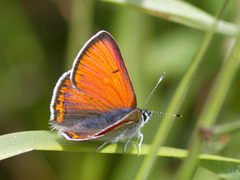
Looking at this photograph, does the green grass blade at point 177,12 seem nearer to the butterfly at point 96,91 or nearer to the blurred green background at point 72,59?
the butterfly at point 96,91

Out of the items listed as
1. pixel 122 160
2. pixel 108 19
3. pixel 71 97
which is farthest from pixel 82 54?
pixel 108 19

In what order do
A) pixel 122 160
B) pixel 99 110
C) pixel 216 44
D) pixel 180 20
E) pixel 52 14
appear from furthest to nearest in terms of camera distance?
pixel 52 14, pixel 216 44, pixel 122 160, pixel 99 110, pixel 180 20

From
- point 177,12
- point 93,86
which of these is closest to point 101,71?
point 93,86

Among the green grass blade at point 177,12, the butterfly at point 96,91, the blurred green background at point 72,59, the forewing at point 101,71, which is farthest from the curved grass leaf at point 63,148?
the blurred green background at point 72,59

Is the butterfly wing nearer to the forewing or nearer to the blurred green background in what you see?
the forewing

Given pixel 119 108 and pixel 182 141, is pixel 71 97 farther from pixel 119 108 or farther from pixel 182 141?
pixel 182 141
